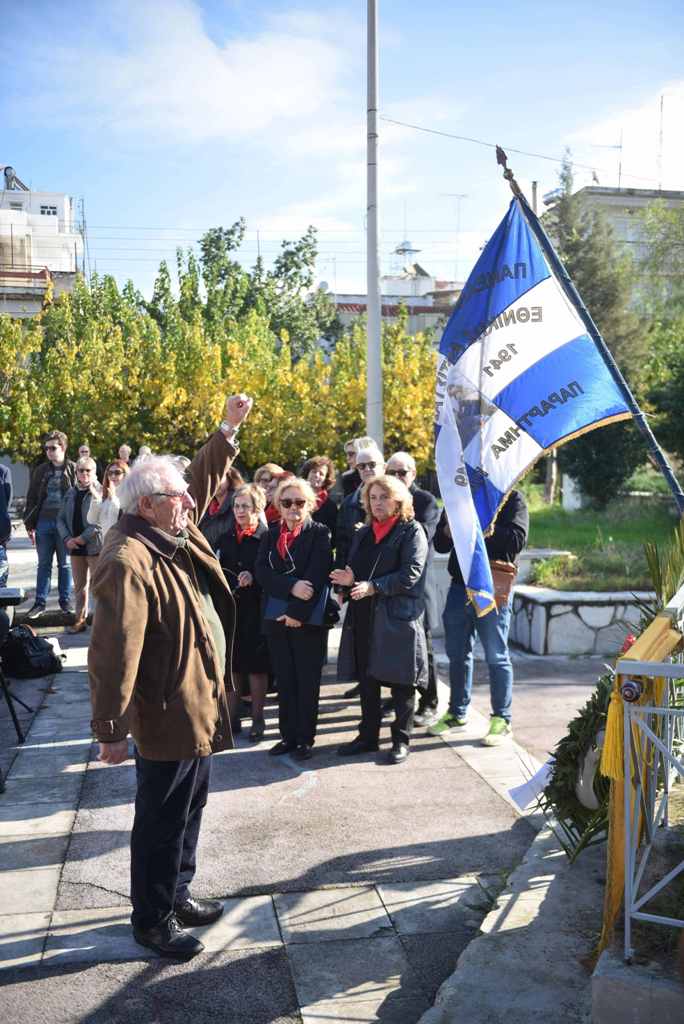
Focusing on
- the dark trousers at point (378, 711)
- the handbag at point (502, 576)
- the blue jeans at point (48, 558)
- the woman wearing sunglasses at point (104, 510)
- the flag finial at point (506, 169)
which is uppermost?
the flag finial at point (506, 169)

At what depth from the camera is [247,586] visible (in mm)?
6949

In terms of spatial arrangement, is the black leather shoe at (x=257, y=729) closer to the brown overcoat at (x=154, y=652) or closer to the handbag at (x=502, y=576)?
the handbag at (x=502, y=576)

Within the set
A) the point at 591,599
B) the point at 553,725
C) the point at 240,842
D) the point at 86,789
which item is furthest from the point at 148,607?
the point at 591,599

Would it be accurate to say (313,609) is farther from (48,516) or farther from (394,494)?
(48,516)

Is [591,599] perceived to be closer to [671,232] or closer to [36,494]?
[36,494]

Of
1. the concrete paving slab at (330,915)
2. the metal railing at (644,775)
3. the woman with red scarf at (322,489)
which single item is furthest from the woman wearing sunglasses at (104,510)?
the metal railing at (644,775)

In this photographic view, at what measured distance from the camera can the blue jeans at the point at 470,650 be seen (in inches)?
265

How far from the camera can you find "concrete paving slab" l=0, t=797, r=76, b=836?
513 cm

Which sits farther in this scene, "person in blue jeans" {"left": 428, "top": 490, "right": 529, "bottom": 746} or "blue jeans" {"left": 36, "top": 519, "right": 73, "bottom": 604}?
"blue jeans" {"left": 36, "top": 519, "right": 73, "bottom": 604}

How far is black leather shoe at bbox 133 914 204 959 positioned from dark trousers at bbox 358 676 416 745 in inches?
101

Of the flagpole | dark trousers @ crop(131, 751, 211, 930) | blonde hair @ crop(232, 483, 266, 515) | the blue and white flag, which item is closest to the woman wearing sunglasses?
blonde hair @ crop(232, 483, 266, 515)

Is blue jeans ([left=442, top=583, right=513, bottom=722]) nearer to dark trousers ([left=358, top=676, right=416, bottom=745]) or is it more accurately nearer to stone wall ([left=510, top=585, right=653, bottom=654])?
dark trousers ([left=358, top=676, right=416, bottom=745])

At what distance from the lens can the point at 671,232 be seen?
3198 centimetres

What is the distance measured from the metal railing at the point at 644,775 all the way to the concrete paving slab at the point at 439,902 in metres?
0.89
